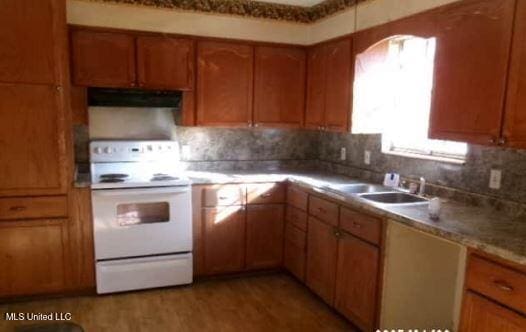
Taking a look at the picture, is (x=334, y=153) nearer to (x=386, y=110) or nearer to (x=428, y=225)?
(x=386, y=110)

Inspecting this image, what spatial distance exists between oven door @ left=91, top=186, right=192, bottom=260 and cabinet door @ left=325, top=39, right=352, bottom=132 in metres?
1.35

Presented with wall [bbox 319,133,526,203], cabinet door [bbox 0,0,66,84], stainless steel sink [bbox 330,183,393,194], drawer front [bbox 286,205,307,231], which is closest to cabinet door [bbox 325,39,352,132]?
wall [bbox 319,133,526,203]

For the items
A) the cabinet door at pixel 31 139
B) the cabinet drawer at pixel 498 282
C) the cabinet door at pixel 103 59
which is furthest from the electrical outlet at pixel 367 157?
the cabinet door at pixel 31 139

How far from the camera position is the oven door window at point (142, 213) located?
3.17 m

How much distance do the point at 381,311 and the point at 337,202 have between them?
746 mm

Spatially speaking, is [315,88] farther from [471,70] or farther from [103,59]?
[103,59]

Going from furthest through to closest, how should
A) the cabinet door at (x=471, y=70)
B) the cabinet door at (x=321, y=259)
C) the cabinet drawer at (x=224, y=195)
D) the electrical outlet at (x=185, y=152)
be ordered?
the electrical outlet at (x=185, y=152)
the cabinet drawer at (x=224, y=195)
the cabinet door at (x=321, y=259)
the cabinet door at (x=471, y=70)

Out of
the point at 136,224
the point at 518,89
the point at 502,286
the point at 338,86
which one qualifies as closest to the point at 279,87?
the point at 338,86

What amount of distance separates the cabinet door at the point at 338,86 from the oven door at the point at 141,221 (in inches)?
53.1

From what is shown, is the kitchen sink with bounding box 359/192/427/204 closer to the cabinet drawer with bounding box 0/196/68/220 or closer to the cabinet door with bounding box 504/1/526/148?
the cabinet door with bounding box 504/1/526/148

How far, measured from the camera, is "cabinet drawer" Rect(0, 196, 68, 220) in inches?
113

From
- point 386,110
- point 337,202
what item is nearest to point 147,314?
point 337,202

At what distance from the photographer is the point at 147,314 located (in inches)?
115

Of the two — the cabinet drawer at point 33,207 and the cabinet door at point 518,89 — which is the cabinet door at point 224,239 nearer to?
the cabinet drawer at point 33,207
